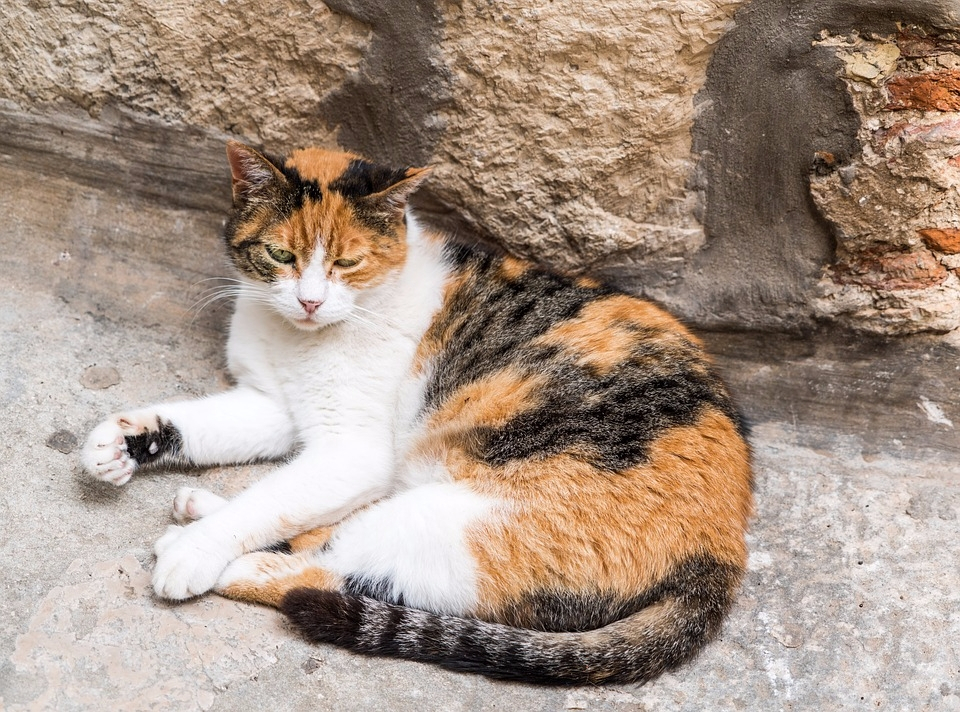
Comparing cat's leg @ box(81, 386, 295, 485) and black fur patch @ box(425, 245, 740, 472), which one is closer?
black fur patch @ box(425, 245, 740, 472)

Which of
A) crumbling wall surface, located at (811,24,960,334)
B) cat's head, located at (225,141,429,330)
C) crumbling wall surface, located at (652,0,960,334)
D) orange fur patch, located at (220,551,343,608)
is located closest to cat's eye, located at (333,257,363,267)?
cat's head, located at (225,141,429,330)

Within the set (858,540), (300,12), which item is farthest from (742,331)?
(300,12)

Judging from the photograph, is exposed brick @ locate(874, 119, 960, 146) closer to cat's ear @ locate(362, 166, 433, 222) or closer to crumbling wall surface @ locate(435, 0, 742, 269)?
crumbling wall surface @ locate(435, 0, 742, 269)

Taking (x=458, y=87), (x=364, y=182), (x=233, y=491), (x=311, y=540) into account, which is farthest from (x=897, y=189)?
(x=233, y=491)

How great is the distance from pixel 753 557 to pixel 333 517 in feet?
4.94

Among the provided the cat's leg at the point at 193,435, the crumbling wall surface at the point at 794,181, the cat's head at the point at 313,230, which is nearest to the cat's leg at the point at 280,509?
the cat's leg at the point at 193,435

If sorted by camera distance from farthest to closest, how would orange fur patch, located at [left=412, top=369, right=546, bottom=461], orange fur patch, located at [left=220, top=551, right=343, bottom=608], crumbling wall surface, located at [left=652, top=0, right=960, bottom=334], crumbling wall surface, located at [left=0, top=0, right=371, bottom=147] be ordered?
crumbling wall surface, located at [left=0, top=0, right=371, bottom=147], crumbling wall surface, located at [left=652, top=0, right=960, bottom=334], orange fur patch, located at [left=412, top=369, right=546, bottom=461], orange fur patch, located at [left=220, top=551, right=343, bottom=608]

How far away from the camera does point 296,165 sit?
3232 millimetres

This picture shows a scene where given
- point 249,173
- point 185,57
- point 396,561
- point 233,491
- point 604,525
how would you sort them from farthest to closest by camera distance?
point 185,57 < point 233,491 < point 249,173 < point 396,561 < point 604,525

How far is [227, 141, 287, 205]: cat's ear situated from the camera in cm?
298

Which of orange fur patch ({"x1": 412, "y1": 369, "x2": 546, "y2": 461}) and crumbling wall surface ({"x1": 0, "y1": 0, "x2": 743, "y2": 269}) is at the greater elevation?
crumbling wall surface ({"x1": 0, "y1": 0, "x2": 743, "y2": 269})

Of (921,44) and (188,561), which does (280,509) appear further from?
(921,44)

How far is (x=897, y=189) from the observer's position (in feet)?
10.7

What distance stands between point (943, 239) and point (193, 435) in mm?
2875
